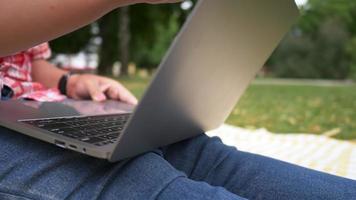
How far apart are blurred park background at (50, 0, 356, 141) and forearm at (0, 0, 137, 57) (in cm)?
240

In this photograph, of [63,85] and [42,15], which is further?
[63,85]

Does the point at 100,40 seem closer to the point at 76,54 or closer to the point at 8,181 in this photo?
the point at 76,54

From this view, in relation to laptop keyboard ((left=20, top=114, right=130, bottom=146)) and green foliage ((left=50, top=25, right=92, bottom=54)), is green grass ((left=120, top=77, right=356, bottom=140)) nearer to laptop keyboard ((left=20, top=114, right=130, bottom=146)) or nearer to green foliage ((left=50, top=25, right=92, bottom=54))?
laptop keyboard ((left=20, top=114, right=130, bottom=146))

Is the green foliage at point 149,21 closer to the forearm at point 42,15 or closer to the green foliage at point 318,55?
the green foliage at point 318,55

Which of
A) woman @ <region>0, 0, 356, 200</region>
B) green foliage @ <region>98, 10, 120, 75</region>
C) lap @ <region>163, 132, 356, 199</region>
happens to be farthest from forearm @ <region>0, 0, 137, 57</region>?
green foliage @ <region>98, 10, 120, 75</region>

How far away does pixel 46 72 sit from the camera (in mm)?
1069

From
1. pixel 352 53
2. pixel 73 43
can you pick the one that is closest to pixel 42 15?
pixel 73 43

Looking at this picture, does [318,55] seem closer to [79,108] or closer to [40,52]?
[40,52]

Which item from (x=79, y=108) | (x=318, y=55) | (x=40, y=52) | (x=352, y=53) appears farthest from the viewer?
(x=318, y=55)

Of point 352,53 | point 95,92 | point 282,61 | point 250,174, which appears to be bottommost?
point 352,53

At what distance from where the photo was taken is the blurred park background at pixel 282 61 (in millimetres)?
3482

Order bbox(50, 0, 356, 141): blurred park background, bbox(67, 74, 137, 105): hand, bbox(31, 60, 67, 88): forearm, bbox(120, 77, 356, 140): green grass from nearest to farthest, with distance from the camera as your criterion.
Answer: bbox(67, 74, 137, 105): hand
bbox(31, 60, 67, 88): forearm
bbox(120, 77, 356, 140): green grass
bbox(50, 0, 356, 141): blurred park background

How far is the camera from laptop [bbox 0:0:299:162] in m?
0.47

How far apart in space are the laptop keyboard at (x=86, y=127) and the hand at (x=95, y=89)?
0.24m
